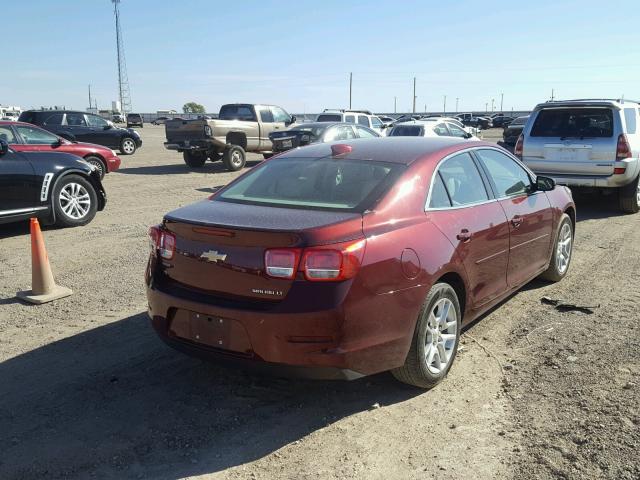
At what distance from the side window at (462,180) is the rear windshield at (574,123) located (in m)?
6.38

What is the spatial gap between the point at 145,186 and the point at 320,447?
12.1 m

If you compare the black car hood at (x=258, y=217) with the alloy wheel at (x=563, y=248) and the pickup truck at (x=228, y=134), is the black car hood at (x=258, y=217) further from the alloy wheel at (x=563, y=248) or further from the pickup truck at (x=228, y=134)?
the pickup truck at (x=228, y=134)

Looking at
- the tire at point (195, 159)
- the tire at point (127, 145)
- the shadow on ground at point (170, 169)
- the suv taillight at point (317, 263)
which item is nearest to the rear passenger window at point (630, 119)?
the suv taillight at point (317, 263)

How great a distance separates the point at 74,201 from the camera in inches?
348

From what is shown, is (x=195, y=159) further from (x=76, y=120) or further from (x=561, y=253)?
(x=561, y=253)

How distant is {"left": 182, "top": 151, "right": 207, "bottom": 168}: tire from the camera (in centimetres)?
1845

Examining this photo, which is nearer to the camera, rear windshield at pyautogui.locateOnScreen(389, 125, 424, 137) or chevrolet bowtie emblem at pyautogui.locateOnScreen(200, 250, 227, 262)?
chevrolet bowtie emblem at pyautogui.locateOnScreen(200, 250, 227, 262)

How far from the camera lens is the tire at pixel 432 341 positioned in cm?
362

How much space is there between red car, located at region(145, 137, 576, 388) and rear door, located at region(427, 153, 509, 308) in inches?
0.5

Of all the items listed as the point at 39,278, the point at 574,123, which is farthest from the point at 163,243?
the point at 574,123

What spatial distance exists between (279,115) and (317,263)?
1669 cm

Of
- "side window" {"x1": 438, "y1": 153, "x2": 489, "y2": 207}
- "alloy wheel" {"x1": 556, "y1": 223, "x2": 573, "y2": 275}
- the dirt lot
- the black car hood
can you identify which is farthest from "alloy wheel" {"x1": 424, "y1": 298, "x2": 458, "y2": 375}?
"alloy wheel" {"x1": 556, "y1": 223, "x2": 573, "y2": 275}

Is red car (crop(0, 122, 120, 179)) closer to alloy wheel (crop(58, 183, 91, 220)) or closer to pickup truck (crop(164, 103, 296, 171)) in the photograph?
alloy wheel (crop(58, 183, 91, 220))

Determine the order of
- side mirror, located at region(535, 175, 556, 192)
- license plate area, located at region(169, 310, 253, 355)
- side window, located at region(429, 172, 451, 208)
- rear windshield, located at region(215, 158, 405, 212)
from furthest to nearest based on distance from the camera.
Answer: side mirror, located at region(535, 175, 556, 192) < side window, located at region(429, 172, 451, 208) < rear windshield, located at region(215, 158, 405, 212) < license plate area, located at region(169, 310, 253, 355)
